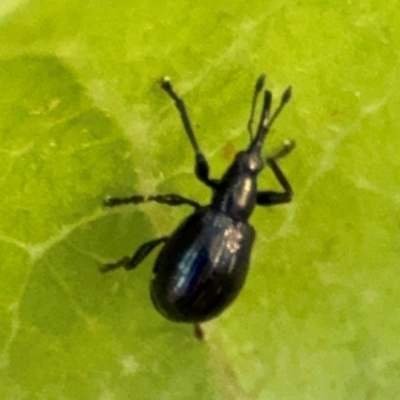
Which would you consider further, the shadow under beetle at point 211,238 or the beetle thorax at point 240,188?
the beetle thorax at point 240,188

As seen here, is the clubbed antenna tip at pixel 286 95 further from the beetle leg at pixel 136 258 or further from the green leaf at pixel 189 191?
the beetle leg at pixel 136 258

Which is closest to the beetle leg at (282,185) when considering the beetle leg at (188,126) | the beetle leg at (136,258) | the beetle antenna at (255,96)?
the beetle antenna at (255,96)

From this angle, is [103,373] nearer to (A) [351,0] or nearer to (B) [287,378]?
(B) [287,378]

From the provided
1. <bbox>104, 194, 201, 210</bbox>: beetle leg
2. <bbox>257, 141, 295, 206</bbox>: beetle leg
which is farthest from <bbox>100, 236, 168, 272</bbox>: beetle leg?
<bbox>257, 141, 295, 206</bbox>: beetle leg

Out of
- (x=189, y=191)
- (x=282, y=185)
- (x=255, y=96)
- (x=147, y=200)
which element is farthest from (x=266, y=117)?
(x=147, y=200)

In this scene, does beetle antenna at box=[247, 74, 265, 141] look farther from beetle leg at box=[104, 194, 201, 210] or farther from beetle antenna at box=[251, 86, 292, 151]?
beetle leg at box=[104, 194, 201, 210]
